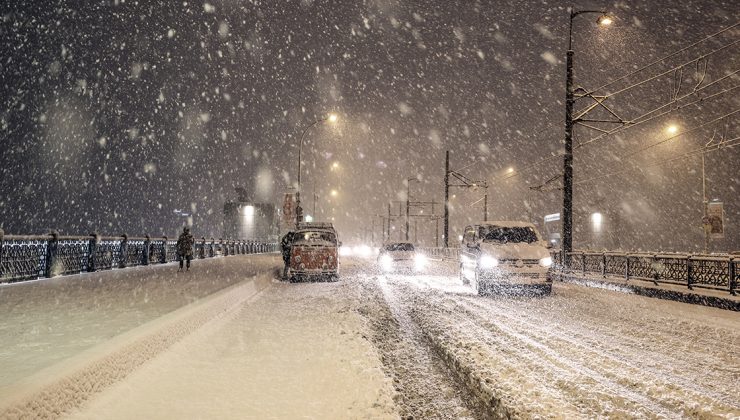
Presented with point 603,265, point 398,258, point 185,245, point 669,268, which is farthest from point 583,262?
point 185,245

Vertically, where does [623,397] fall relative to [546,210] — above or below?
below

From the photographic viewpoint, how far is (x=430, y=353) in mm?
6980

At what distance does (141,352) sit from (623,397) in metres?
5.18

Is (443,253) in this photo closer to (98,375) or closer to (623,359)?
(623,359)

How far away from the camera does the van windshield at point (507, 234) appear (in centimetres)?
1555

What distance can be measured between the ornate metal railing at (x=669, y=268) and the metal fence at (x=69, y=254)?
18.1 meters

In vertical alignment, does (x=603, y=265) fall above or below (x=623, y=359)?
above

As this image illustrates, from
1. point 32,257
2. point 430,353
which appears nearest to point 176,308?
point 430,353

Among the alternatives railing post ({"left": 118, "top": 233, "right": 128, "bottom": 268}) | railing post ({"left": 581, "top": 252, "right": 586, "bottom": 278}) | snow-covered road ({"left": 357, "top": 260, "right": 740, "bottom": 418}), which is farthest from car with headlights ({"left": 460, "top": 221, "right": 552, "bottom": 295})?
railing post ({"left": 118, "top": 233, "right": 128, "bottom": 268})

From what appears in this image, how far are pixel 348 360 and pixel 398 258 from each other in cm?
1999

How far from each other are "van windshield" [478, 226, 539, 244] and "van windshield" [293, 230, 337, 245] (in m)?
5.72

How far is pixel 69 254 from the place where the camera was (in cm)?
1695

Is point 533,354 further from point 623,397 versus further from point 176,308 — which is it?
point 176,308

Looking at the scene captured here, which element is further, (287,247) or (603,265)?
(287,247)
